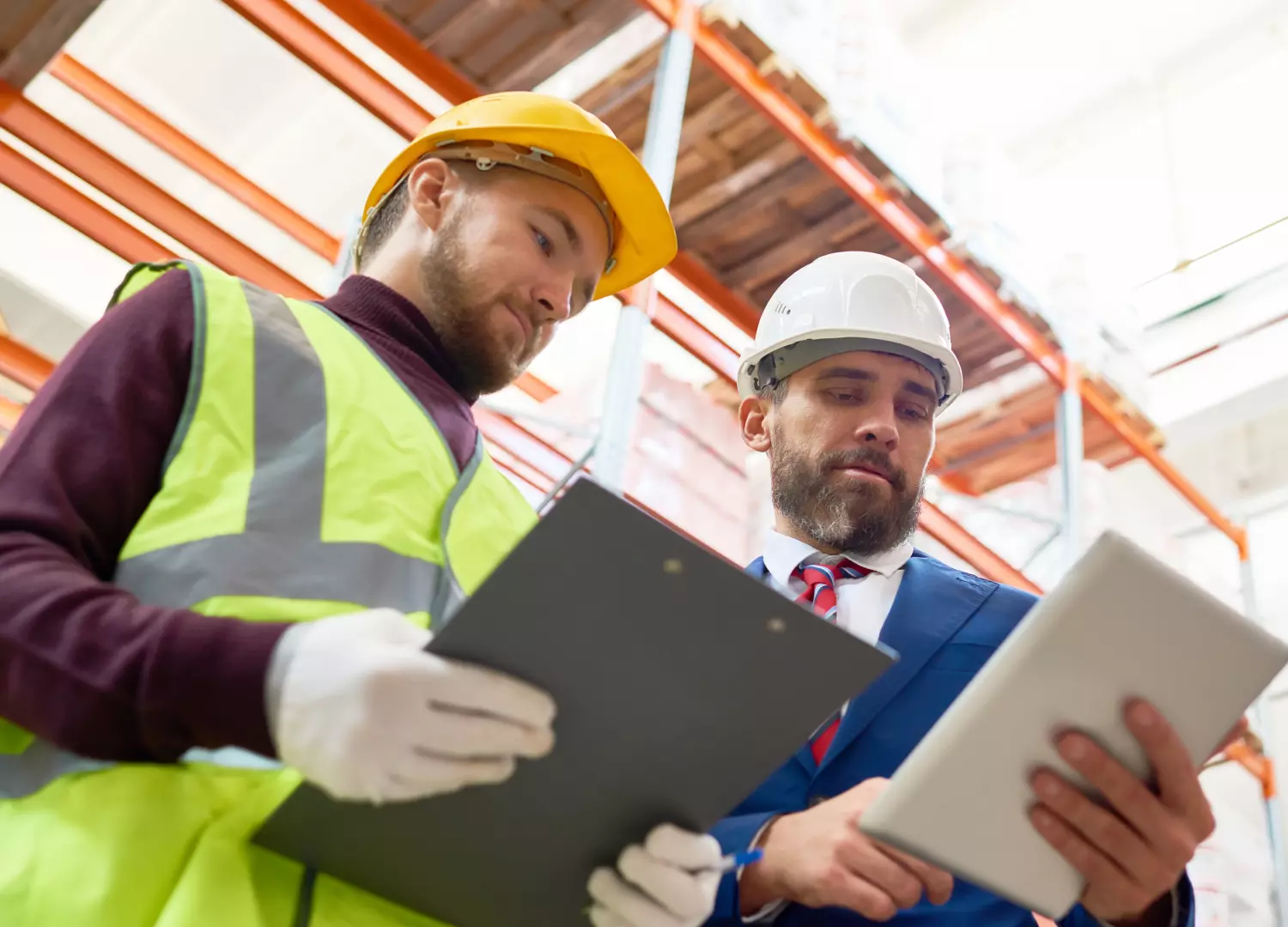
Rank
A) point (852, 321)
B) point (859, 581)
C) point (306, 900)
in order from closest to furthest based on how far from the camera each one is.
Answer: point (306, 900), point (859, 581), point (852, 321)

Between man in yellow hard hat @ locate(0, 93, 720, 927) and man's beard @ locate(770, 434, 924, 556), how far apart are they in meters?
0.73

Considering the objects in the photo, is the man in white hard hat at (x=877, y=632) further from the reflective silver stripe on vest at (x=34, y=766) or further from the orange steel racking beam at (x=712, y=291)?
the orange steel racking beam at (x=712, y=291)

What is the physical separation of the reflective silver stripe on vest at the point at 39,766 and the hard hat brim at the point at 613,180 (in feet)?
4.35

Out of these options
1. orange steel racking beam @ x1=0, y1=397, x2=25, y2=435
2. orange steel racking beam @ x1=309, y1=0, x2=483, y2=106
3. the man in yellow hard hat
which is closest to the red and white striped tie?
the man in yellow hard hat

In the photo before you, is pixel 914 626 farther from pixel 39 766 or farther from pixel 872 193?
pixel 872 193

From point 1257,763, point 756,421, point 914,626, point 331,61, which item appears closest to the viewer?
point 914,626

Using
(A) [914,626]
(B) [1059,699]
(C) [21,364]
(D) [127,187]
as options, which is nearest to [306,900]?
(B) [1059,699]

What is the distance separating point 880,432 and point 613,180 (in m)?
0.73

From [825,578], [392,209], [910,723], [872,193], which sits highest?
[872,193]

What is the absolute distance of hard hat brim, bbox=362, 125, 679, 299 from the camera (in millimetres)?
2240

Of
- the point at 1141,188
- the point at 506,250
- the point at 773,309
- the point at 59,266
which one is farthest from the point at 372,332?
the point at 1141,188

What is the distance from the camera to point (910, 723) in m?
1.90

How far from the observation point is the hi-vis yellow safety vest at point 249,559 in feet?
3.95

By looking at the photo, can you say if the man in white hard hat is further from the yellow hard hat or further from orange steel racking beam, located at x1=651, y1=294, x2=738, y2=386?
orange steel racking beam, located at x1=651, y1=294, x2=738, y2=386
